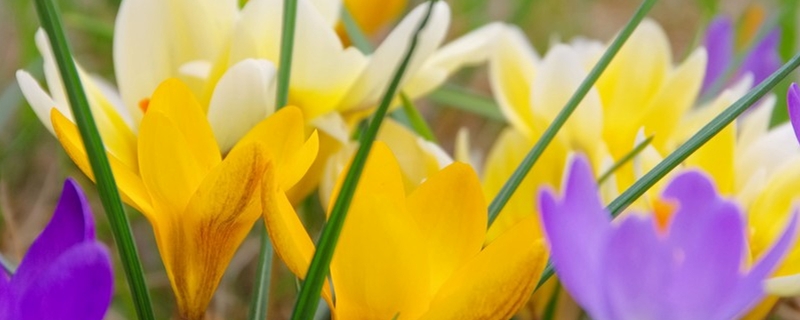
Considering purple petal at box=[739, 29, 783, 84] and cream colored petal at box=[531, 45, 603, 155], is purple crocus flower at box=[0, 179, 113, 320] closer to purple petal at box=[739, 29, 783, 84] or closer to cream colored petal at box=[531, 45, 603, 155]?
cream colored petal at box=[531, 45, 603, 155]

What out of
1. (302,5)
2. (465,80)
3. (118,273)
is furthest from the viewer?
(465,80)

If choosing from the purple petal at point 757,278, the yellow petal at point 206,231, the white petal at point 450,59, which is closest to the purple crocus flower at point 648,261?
the purple petal at point 757,278

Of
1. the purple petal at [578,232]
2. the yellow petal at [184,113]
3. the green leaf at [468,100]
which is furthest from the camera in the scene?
the green leaf at [468,100]

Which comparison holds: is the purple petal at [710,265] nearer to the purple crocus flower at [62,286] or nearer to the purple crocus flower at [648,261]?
the purple crocus flower at [648,261]

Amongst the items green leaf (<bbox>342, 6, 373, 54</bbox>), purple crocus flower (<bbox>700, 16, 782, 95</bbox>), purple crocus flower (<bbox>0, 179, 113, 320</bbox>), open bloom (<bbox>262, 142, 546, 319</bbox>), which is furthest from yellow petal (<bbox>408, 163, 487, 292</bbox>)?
purple crocus flower (<bbox>700, 16, 782, 95</bbox>)

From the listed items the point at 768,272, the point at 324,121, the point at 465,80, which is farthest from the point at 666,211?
the point at 465,80

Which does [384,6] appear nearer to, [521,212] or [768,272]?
[521,212]
